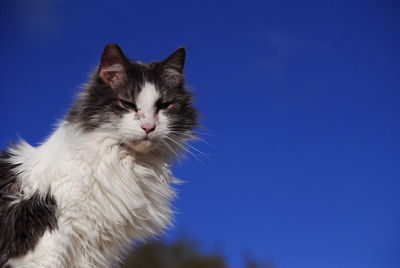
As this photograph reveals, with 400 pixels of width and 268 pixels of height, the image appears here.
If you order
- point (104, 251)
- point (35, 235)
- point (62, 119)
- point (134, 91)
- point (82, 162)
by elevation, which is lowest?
point (35, 235)

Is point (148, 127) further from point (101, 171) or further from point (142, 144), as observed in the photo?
point (101, 171)

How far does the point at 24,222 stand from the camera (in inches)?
140

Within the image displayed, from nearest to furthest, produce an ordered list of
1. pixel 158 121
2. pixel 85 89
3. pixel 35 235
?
pixel 35 235, pixel 158 121, pixel 85 89

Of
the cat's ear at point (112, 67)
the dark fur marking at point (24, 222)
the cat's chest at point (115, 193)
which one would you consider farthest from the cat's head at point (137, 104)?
the dark fur marking at point (24, 222)

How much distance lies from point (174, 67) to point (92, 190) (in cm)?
137

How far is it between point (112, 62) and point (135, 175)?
1.00 m

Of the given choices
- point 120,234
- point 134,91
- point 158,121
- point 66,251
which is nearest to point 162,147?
point 158,121

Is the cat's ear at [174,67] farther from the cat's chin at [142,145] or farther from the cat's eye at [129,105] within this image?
the cat's chin at [142,145]

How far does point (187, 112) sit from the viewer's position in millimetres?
4113

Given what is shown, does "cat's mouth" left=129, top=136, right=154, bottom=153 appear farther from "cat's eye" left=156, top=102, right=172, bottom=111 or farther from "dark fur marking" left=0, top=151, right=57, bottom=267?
"dark fur marking" left=0, top=151, right=57, bottom=267

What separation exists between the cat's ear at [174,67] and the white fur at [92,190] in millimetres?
375

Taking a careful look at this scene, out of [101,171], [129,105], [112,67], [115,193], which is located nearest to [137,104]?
[129,105]

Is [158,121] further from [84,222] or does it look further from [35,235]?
[35,235]

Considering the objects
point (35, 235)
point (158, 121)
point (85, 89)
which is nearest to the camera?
point (35, 235)
